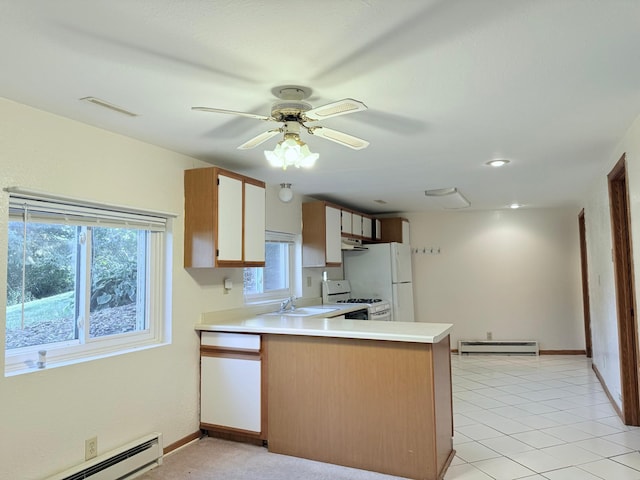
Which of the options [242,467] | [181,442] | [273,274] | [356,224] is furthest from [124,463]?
[356,224]

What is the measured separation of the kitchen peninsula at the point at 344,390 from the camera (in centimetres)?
263

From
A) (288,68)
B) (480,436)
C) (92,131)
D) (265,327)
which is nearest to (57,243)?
(92,131)

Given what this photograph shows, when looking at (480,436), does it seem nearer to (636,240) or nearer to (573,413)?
(573,413)

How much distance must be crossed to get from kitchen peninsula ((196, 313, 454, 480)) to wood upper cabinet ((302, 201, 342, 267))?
155cm

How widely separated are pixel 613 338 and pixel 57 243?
4298 mm

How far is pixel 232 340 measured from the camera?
10.7 feet

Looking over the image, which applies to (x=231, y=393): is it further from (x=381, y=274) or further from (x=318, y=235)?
(x=381, y=274)

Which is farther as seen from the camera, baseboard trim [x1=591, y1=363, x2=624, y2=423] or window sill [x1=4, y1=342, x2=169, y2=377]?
baseboard trim [x1=591, y1=363, x2=624, y2=423]

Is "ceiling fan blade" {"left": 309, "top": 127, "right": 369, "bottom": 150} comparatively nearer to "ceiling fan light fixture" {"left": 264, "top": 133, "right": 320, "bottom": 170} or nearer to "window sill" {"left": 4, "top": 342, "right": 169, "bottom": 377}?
"ceiling fan light fixture" {"left": 264, "top": 133, "right": 320, "bottom": 170}

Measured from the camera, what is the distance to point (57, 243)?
2.55 meters

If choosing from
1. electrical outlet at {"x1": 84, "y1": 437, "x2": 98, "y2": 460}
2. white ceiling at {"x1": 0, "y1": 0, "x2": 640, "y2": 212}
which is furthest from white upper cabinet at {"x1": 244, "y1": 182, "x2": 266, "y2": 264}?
electrical outlet at {"x1": 84, "y1": 437, "x2": 98, "y2": 460}

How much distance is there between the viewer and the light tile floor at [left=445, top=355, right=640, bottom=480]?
9.10 ft

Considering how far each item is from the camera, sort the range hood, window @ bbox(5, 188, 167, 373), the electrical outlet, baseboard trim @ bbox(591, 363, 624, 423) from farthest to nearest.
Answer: the range hood, baseboard trim @ bbox(591, 363, 624, 423), the electrical outlet, window @ bbox(5, 188, 167, 373)

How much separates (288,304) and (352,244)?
157cm
